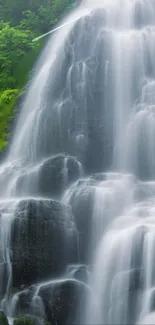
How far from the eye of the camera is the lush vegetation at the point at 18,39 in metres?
24.1

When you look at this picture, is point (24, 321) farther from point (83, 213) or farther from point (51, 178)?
point (51, 178)

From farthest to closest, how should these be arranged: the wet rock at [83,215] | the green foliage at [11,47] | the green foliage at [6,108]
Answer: the green foliage at [11,47] < the green foliage at [6,108] < the wet rock at [83,215]

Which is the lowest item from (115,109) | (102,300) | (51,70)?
(102,300)

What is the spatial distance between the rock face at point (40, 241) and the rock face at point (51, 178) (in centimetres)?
217

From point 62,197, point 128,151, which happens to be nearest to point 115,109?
point 128,151

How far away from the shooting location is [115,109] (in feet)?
69.8

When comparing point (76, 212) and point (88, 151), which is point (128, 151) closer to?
point (88, 151)

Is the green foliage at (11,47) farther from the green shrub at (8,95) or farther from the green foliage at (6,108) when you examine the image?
the green foliage at (6,108)

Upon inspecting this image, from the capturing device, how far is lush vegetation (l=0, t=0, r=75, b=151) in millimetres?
24078

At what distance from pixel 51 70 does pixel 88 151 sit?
5.32 meters

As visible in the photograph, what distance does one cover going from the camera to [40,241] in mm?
15797

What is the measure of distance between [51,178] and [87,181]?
1307mm

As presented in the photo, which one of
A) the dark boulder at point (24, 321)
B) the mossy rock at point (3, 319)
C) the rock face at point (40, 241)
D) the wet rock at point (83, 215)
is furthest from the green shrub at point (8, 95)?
the mossy rock at point (3, 319)

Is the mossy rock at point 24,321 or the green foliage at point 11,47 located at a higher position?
the green foliage at point 11,47
